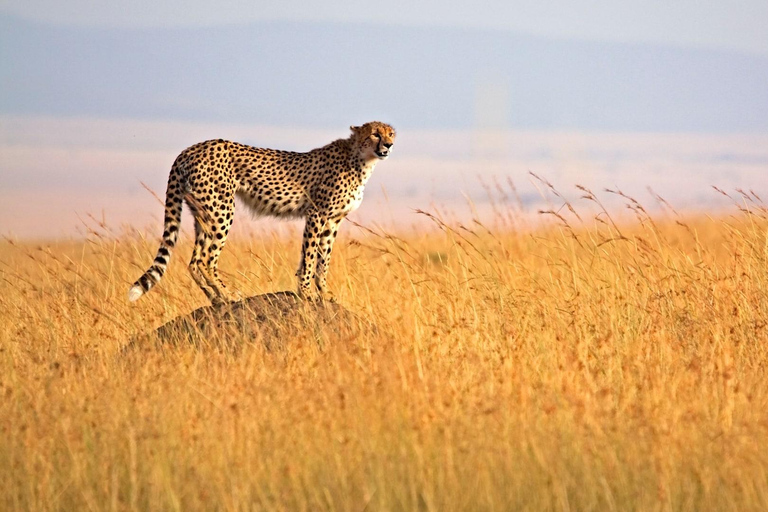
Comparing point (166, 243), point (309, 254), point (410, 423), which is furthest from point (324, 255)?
point (410, 423)

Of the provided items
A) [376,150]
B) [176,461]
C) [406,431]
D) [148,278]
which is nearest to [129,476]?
[176,461]

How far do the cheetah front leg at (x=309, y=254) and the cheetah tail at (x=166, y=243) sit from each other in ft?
3.34

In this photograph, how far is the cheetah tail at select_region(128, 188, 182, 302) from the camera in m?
6.45

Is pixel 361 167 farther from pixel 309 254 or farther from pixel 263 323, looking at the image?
pixel 263 323

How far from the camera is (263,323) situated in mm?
5633

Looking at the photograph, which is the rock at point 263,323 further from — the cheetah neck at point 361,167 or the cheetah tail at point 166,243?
the cheetah neck at point 361,167

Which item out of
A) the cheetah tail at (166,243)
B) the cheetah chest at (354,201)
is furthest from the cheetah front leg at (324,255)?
the cheetah tail at (166,243)

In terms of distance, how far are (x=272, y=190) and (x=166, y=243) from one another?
937 mm

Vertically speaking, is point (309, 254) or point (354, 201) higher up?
point (354, 201)

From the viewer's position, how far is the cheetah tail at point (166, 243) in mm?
6445

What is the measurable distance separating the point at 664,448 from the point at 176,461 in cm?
192

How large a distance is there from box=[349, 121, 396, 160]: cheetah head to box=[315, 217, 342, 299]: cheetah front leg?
637 mm

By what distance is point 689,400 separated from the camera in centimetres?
410

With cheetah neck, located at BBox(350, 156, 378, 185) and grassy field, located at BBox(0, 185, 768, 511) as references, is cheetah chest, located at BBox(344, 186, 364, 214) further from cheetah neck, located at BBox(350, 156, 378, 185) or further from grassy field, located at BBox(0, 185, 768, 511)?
grassy field, located at BBox(0, 185, 768, 511)
